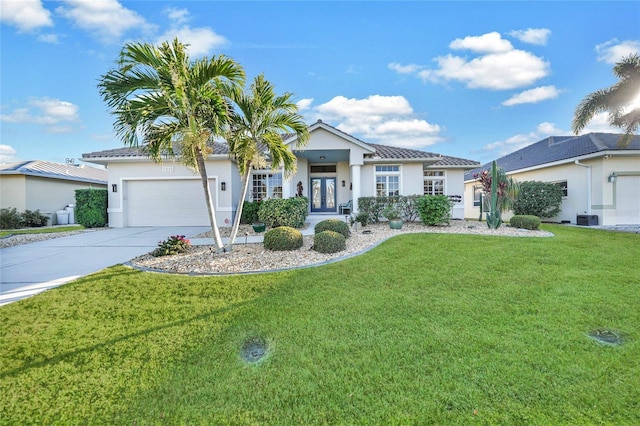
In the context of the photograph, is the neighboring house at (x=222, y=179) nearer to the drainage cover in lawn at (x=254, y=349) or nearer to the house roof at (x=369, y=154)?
the house roof at (x=369, y=154)

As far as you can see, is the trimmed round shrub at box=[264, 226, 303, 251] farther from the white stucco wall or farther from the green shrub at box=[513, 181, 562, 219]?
the white stucco wall

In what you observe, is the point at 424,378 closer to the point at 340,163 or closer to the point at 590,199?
the point at 340,163

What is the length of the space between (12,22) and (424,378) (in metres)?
13.6

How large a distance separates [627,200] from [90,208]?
30181mm

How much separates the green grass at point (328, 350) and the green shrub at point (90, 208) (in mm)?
11384

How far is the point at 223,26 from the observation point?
10.9 meters

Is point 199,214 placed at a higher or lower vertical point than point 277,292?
higher

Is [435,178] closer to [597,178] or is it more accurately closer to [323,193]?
[323,193]

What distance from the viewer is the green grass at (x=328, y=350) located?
2600 mm

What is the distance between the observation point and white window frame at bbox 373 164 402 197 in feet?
53.0

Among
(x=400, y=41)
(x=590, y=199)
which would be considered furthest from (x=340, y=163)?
(x=590, y=199)

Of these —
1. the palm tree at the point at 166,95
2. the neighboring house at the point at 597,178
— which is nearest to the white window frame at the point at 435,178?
the neighboring house at the point at 597,178

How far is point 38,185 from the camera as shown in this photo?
1889 cm

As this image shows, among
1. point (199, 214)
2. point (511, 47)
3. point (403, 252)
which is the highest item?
point (511, 47)
